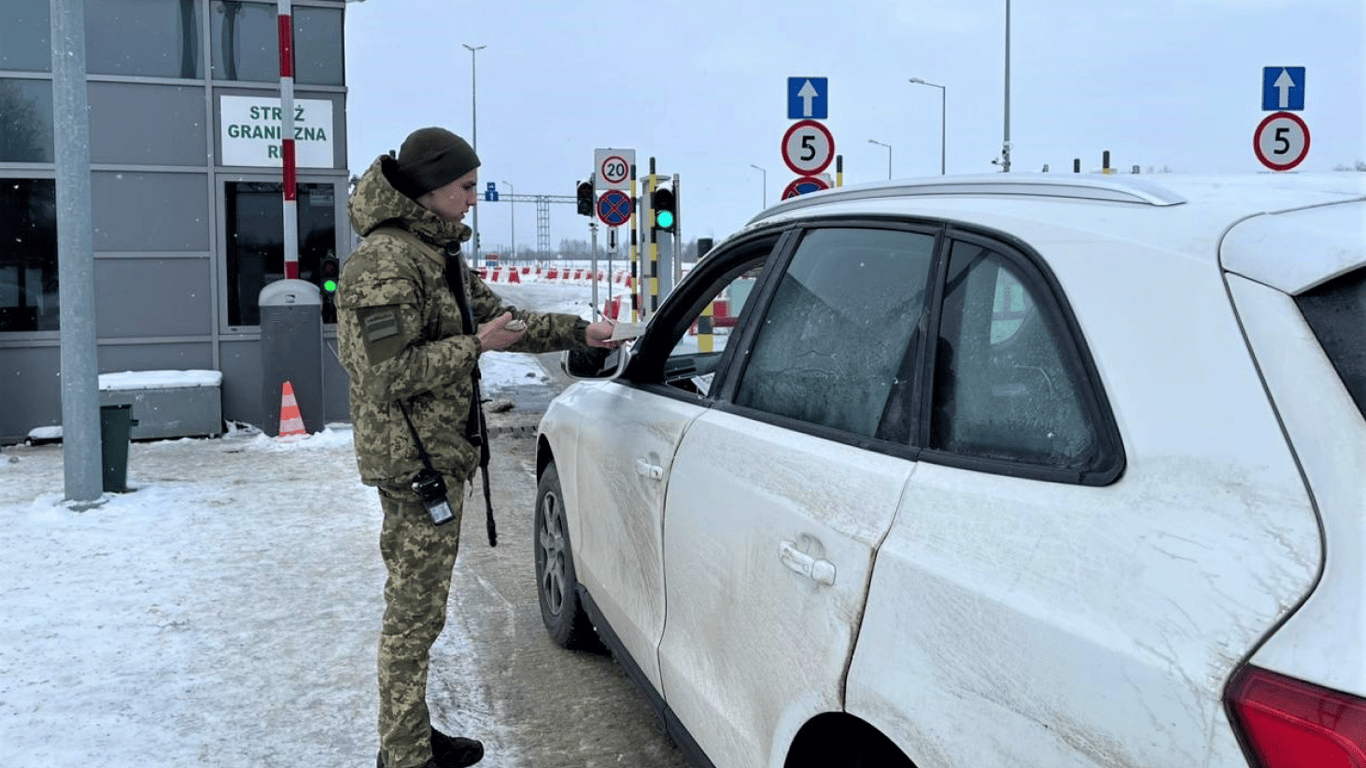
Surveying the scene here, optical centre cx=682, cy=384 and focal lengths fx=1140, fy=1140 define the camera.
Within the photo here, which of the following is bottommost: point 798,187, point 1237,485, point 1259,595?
point 1259,595

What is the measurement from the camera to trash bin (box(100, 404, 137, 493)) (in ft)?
23.7

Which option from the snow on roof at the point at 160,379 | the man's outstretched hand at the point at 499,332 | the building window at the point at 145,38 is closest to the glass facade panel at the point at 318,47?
the building window at the point at 145,38

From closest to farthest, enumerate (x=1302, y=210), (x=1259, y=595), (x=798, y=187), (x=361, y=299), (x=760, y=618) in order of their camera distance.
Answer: (x=1259, y=595), (x=1302, y=210), (x=760, y=618), (x=361, y=299), (x=798, y=187)

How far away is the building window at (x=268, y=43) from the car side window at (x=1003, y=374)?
363 inches

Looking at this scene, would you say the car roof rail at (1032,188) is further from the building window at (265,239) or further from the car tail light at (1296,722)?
the building window at (265,239)

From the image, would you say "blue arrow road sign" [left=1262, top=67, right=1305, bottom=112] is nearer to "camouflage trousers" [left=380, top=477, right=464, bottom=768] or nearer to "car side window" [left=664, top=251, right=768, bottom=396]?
"car side window" [left=664, top=251, right=768, bottom=396]

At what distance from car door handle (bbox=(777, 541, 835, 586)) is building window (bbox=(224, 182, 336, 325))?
8.51 metres

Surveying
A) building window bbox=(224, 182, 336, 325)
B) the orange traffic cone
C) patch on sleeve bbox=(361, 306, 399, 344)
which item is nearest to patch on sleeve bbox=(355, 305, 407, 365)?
patch on sleeve bbox=(361, 306, 399, 344)

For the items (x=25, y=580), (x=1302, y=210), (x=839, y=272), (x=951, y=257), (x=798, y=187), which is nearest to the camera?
(x=1302, y=210)

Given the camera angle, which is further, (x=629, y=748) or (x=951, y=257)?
(x=629, y=748)

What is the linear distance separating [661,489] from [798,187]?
30.0 feet

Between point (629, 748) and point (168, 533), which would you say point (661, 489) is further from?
point (168, 533)

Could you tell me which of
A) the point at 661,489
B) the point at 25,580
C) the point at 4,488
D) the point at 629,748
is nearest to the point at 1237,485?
the point at 661,489

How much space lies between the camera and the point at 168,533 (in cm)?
640
